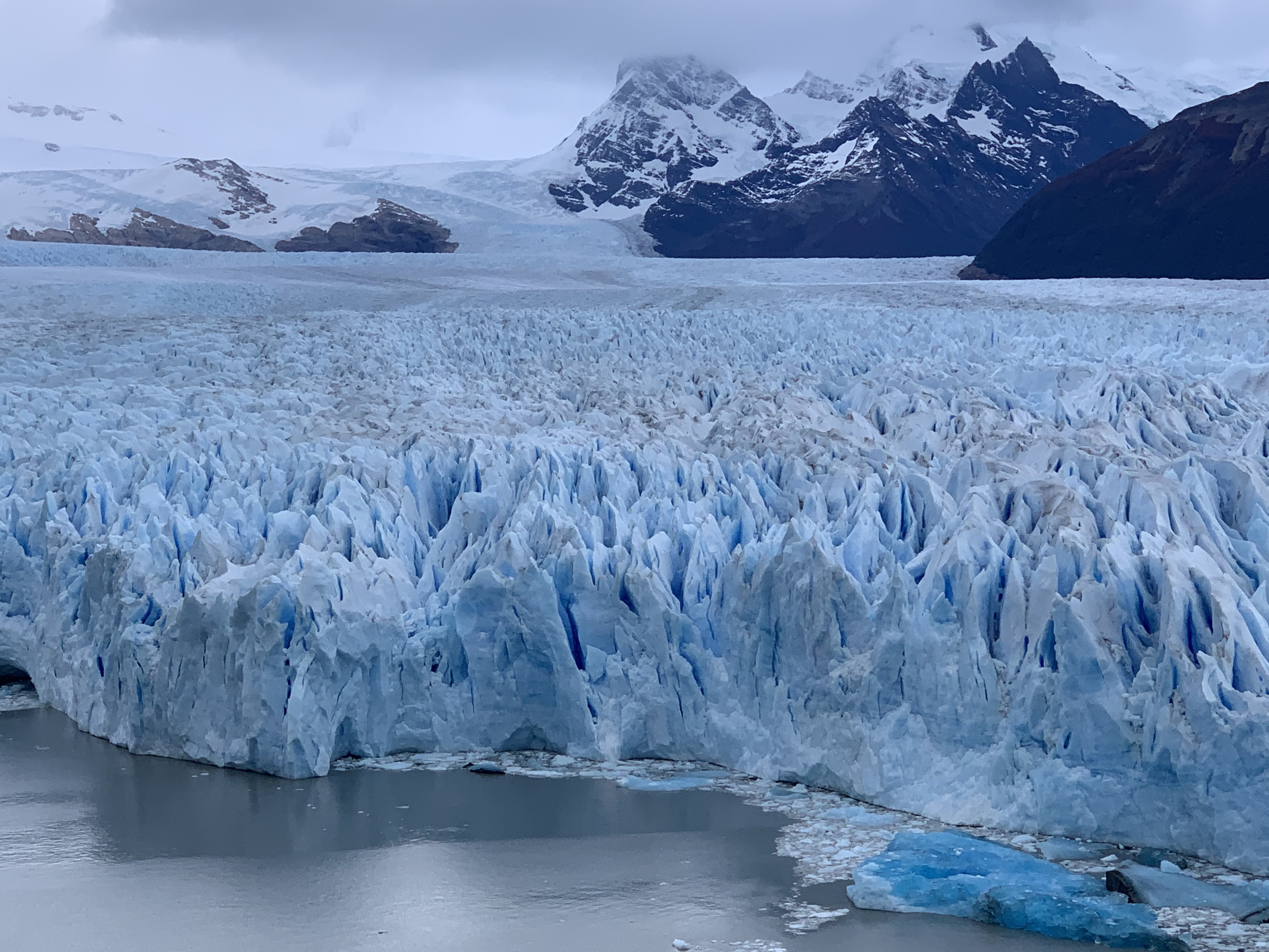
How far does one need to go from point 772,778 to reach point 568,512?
1773 millimetres

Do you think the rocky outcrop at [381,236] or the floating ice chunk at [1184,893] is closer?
the floating ice chunk at [1184,893]

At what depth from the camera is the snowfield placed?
5.11 m

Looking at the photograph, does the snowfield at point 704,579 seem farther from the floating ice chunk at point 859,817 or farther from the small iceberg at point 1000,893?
the small iceberg at point 1000,893

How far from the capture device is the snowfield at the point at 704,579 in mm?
5105

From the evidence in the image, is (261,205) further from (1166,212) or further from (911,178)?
(1166,212)

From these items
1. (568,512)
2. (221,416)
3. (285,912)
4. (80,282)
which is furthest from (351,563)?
(80,282)

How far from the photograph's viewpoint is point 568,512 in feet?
22.1

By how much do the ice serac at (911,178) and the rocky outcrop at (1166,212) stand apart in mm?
8056

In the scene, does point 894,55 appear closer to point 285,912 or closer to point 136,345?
point 136,345

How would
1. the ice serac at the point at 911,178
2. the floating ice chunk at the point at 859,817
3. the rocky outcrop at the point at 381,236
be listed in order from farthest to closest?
the ice serac at the point at 911,178
the rocky outcrop at the point at 381,236
the floating ice chunk at the point at 859,817

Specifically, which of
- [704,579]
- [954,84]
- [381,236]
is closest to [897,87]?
[954,84]

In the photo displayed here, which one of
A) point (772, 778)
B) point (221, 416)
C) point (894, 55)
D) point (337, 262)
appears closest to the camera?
point (772, 778)

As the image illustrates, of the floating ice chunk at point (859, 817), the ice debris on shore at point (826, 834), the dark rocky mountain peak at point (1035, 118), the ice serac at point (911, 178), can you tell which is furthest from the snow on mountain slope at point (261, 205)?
the floating ice chunk at point (859, 817)

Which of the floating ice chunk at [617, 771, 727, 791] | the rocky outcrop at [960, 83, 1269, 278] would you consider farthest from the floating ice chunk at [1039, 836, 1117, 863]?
the rocky outcrop at [960, 83, 1269, 278]
